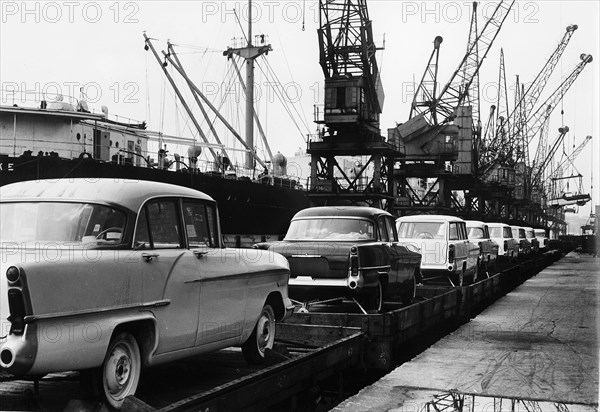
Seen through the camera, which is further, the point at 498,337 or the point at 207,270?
the point at 498,337

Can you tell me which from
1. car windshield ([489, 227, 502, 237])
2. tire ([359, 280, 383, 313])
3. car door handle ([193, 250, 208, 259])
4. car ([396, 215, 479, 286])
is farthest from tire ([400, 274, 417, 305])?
car windshield ([489, 227, 502, 237])

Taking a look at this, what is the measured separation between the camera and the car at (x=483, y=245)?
22608mm

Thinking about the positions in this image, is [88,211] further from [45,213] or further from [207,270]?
[207,270]

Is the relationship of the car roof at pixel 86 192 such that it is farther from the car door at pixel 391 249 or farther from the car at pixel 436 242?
the car at pixel 436 242

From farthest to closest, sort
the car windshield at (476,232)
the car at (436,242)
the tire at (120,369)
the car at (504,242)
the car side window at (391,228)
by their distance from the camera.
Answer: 1. the car at (504,242)
2. the car windshield at (476,232)
3. the car at (436,242)
4. the car side window at (391,228)
5. the tire at (120,369)

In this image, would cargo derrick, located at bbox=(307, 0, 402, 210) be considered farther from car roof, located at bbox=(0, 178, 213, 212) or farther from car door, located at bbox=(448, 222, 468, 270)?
car roof, located at bbox=(0, 178, 213, 212)

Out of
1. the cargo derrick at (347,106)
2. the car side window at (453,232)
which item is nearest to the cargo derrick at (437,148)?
A: the cargo derrick at (347,106)

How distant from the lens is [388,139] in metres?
46.8

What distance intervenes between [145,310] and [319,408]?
357cm

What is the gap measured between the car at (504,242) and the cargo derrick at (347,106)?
34.1 ft

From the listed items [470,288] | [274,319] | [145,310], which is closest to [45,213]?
[145,310]

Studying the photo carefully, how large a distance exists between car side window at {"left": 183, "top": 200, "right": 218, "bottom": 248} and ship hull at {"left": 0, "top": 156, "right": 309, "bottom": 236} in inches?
786

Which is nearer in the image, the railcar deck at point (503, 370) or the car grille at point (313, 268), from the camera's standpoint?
the railcar deck at point (503, 370)

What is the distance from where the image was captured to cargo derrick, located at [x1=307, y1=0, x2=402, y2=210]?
39.4 meters
